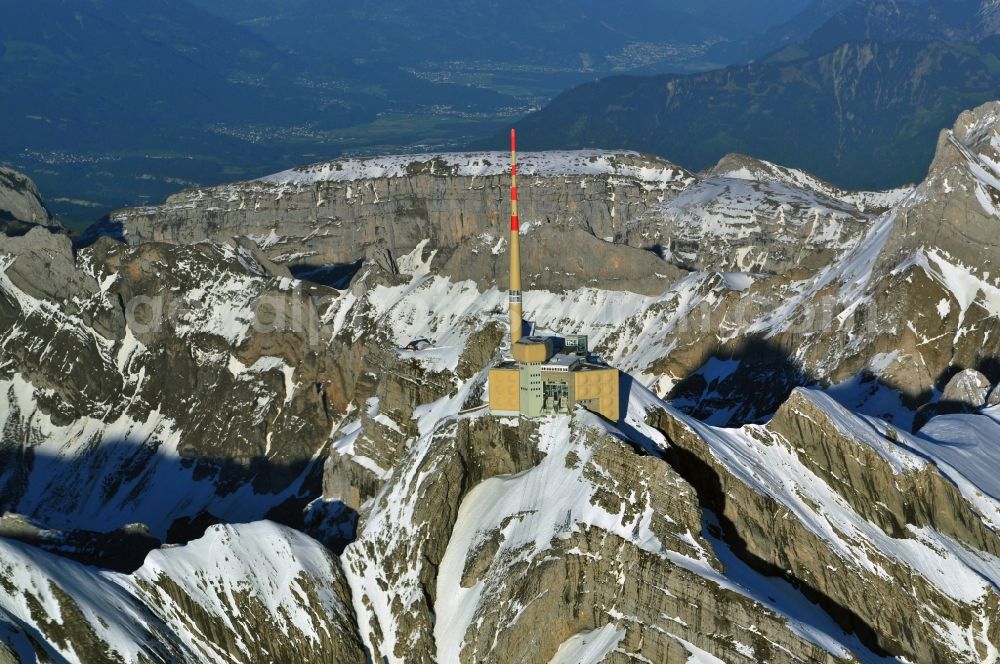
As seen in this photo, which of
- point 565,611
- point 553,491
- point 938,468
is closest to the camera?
point 565,611

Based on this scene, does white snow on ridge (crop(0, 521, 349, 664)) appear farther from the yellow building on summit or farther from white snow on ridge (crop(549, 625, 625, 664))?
white snow on ridge (crop(549, 625, 625, 664))

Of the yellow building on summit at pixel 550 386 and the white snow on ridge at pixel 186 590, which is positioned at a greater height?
the yellow building on summit at pixel 550 386

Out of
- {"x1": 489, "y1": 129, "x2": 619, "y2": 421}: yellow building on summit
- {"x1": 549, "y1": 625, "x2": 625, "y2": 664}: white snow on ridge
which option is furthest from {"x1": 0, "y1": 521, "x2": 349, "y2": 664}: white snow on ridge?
{"x1": 549, "y1": 625, "x2": 625, "y2": 664}: white snow on ridge

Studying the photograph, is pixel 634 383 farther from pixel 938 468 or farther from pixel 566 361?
pixel 938 468

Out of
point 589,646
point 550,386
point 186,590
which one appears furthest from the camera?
point 550,386

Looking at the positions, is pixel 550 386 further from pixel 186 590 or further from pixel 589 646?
pixel 589 646

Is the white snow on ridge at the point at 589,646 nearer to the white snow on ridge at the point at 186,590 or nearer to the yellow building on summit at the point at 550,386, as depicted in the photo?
the white snow on ridge at the point at 186,590

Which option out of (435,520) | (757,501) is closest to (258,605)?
(435,520)

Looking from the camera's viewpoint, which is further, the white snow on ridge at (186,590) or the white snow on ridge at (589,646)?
the white snow on ridge at (186,590)

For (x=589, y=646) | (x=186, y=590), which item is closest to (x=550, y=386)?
(x=186, y=590)

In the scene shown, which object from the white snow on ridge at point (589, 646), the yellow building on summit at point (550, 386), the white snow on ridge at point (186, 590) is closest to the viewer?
the white snow on ridge at point (589, 646)

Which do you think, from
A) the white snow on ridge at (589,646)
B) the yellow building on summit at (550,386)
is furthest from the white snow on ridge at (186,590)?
the white snow on ridge at (589,646)
